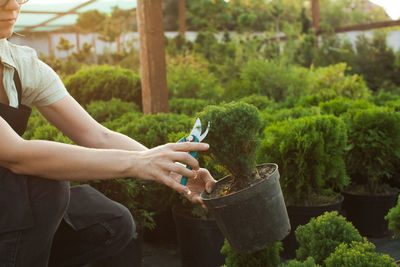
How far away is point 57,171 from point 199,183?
0.67 m

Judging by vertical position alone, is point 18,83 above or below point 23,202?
above

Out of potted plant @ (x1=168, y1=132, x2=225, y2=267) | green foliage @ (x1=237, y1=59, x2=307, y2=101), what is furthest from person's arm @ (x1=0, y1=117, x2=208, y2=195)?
green foliage @ (x1=237, y1=59, x2=307, y2=101)

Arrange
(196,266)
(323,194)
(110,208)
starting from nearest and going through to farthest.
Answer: (110,208) < (196,266) < (323,194)

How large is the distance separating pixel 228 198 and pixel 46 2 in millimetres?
12989

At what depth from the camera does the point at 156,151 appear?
5.46 feet

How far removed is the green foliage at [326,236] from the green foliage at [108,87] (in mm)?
4202

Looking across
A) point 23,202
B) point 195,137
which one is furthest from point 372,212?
point 23,202

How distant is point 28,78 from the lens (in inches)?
83.0

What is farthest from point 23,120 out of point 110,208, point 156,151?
point 156,151

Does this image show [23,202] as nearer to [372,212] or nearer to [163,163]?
[163,163]

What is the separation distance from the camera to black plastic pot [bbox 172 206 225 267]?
3.26 metres

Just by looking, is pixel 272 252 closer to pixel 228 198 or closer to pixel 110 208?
pixel 228 198

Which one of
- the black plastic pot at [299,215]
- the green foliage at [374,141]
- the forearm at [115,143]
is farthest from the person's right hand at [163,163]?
the green foliage at [374,141]

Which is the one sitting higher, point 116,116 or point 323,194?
point 116,116
